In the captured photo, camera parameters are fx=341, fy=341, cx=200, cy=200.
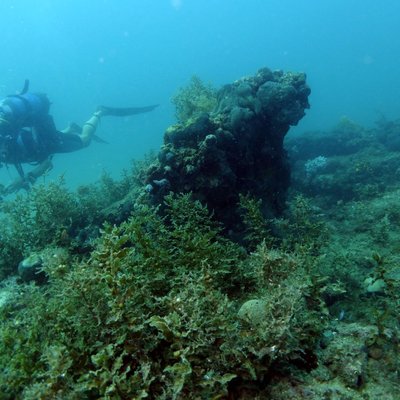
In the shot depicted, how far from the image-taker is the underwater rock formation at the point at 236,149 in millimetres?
6906

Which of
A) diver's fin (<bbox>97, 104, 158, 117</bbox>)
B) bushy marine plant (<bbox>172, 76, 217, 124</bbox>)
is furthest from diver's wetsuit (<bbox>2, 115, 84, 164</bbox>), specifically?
diver's fin (<bbox>97, 104, 158, 117</bbox>)

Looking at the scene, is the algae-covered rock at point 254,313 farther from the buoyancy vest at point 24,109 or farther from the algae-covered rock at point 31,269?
the buoyancy vest at point 24,109

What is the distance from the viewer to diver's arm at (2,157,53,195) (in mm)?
10508

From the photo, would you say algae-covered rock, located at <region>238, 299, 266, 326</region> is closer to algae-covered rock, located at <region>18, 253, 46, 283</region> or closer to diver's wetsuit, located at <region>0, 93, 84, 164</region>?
algae-covered rock, located at <region>18, 253, 46, 283</region>

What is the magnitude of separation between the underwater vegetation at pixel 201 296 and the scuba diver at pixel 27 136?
3.05 metres

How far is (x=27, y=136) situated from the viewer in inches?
440

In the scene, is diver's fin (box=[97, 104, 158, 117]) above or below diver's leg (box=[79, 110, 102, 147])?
above

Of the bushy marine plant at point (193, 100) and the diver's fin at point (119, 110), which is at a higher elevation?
the bushy marine plant at point (193, 100)

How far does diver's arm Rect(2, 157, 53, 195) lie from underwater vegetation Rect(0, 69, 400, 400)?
8.20 ft

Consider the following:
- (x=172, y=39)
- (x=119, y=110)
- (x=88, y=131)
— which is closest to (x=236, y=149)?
(x=88, y=131)

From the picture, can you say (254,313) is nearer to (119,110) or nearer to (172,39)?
(119,110)

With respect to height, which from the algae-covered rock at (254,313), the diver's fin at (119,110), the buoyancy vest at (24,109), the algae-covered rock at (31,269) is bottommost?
the algae-covered rock at (31,269)

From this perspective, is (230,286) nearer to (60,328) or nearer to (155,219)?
(155,219)

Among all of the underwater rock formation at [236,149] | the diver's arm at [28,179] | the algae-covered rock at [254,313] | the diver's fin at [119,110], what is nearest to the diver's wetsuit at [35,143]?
the diver's arm at [28,179]
